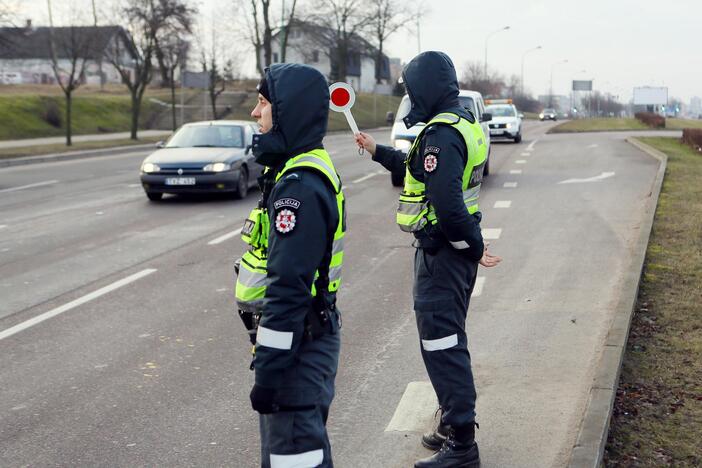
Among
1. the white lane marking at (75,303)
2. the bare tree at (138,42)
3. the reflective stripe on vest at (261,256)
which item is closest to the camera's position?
the reflective stripe on vest at (261,256)

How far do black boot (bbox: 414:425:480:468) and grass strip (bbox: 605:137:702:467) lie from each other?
2.11 ft

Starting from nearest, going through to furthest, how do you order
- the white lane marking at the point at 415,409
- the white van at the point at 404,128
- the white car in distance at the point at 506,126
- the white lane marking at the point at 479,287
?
the white lane marking at the point at 415,409 < the white lane marking at the point at 479,287 < the white van at the point at 404,128 < the white car in distance at the point at 506,126

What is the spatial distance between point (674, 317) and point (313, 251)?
4.88 m

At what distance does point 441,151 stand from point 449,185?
6.5 inches

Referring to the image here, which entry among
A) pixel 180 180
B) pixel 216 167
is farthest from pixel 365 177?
pixel 180 180

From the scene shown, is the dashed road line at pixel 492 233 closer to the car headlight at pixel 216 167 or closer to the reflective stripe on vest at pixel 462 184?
the car headlight at pixel 216 167

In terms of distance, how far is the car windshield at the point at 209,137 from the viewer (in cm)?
1722

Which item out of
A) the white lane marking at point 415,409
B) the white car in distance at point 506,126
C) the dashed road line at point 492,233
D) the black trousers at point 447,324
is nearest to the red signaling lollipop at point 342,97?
the black trousers at point 447,324

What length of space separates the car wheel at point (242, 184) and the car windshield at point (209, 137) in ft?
2.27

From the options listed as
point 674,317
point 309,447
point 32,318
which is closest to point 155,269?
point 32,318

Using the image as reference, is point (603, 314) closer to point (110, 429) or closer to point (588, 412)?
point (588, 412)

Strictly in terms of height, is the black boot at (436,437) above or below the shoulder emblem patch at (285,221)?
below

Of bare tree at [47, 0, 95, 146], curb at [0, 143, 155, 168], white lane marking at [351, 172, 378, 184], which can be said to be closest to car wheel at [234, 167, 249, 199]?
white lane marking at [351, 172, 378, 184]

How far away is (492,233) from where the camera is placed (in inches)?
479
